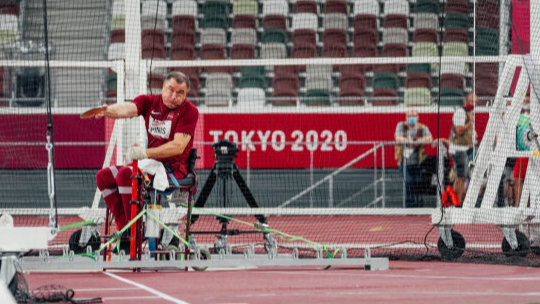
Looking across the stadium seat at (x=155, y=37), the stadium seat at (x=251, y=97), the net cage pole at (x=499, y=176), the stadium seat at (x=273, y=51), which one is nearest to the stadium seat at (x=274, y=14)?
the stadium seat at (x=273, y=51)

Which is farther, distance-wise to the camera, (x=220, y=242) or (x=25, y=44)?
(x=25, y=44)

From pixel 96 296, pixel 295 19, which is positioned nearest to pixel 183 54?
pixel 295 19

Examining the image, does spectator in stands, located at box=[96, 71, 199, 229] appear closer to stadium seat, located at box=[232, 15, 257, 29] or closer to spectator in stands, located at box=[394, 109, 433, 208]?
spectator in stands, located at box=[394, 109, 433, 208]

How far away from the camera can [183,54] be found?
19.2 m

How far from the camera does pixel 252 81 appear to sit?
1920cm

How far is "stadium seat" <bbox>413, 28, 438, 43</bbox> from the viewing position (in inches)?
699

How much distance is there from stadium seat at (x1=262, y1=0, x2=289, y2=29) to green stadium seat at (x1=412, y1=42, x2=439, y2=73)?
3.07 m

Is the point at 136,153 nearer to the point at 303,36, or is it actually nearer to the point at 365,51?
the point at 365,51

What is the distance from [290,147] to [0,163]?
203 inches

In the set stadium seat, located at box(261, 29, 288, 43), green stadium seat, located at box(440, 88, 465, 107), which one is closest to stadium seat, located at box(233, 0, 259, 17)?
stadium seat, located at box(261, 29, 288, 43)

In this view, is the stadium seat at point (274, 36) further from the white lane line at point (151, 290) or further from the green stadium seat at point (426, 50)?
the white lane line at point (151, 290)

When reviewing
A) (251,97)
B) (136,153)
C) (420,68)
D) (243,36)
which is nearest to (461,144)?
(420,68)

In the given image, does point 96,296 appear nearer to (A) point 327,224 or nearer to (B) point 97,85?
(A) point 327,224

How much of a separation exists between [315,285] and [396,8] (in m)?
12.9
